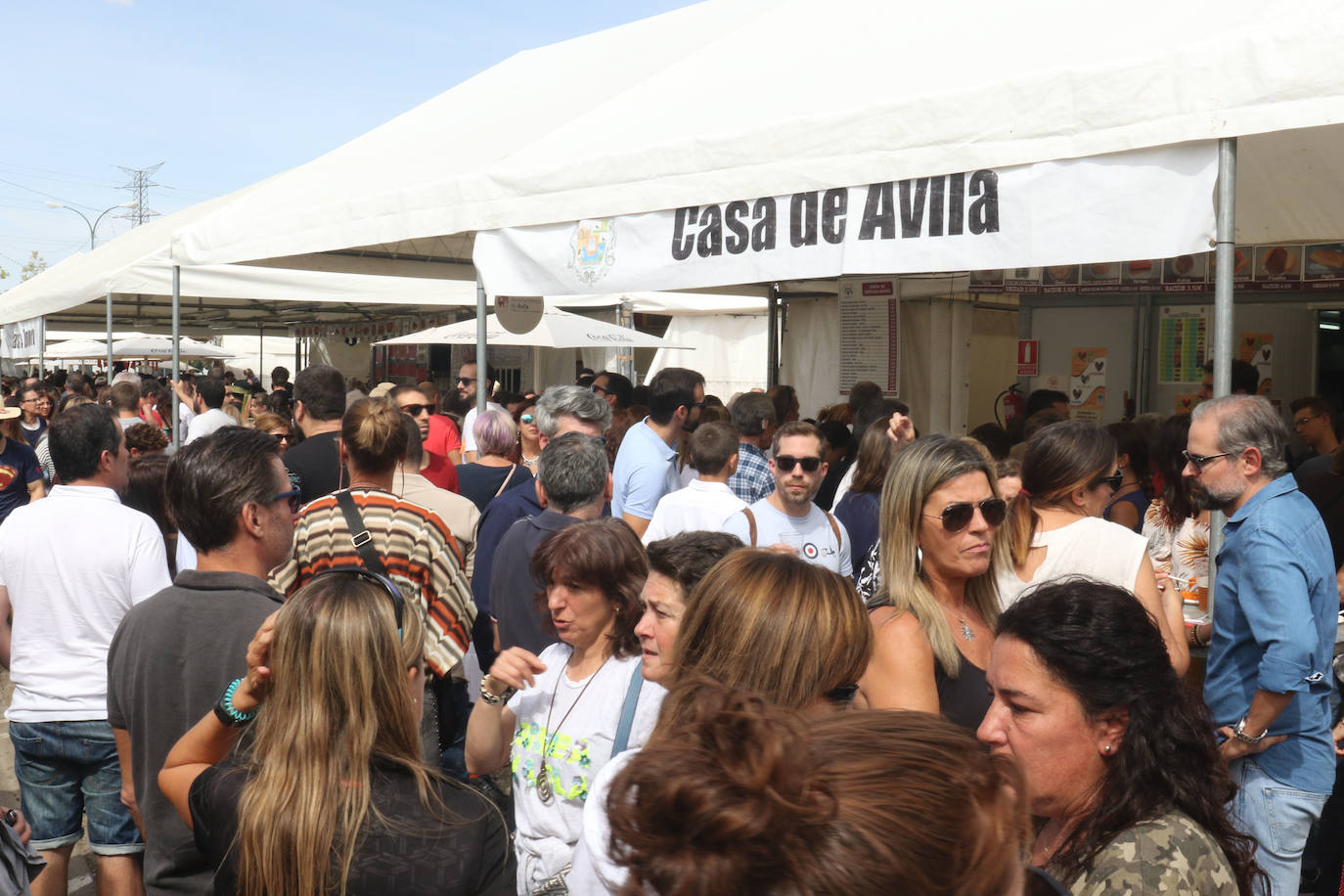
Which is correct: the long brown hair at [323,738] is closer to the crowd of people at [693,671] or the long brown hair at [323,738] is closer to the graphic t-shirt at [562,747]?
the crowd of people at [693,671]

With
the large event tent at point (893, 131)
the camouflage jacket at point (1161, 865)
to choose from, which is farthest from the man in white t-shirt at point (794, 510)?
the camouflage jacket at point (1161, 865)

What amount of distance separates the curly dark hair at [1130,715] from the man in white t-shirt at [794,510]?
2598mm

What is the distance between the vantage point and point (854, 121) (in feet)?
13.3

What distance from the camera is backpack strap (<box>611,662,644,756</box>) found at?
247 cm

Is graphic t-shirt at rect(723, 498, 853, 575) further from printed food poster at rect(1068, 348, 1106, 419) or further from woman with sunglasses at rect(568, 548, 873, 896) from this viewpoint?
printed food poster at rect(1068, 348, 1106, 419)

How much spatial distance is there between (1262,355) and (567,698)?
6.69 metres

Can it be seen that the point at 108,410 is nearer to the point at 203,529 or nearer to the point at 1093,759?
the point at 203,529

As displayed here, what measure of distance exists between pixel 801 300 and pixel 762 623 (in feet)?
26.9

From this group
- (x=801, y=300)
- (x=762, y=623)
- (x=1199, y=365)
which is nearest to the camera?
(x=762, y=623)

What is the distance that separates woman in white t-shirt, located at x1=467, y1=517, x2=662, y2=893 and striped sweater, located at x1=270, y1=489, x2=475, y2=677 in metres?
0.81

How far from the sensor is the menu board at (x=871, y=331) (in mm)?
8789

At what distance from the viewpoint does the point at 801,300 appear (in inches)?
392

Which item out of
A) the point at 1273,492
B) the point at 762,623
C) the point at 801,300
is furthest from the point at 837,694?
the point at 801,300

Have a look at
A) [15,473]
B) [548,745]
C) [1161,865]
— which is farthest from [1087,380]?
[15,473]
